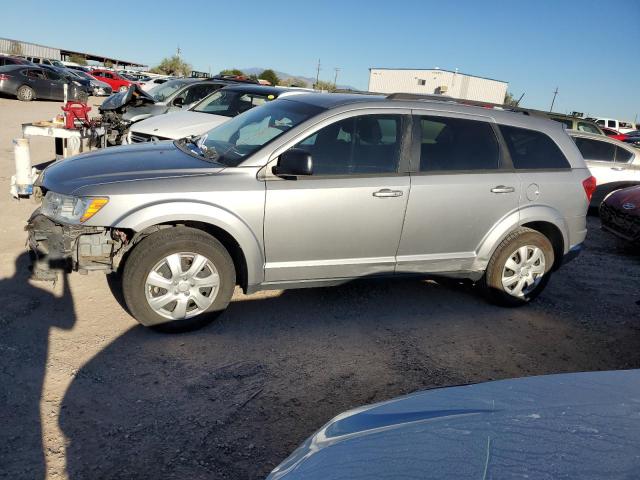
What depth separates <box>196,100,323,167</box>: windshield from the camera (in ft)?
14.6

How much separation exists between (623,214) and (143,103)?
338 inches

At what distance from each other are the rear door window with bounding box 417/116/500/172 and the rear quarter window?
186 mm

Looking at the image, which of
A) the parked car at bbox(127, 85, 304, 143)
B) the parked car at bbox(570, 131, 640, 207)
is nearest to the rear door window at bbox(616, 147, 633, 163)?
the parked car at bbox(570, 131, 640, 207)

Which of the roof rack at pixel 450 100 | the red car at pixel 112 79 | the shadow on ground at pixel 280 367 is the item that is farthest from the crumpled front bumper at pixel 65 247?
the red car at pixel 112 79

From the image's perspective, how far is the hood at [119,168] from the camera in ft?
13.1

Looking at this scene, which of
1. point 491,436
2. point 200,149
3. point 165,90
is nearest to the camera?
point 491,436

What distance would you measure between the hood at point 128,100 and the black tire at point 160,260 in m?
6.72

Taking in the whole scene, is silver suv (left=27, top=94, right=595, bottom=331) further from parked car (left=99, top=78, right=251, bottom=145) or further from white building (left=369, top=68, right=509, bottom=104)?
white building (left=369, top=68, right=509, bottom=104)

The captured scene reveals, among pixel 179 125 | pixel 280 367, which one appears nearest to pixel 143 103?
pixel 179 125

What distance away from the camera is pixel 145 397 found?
336cm

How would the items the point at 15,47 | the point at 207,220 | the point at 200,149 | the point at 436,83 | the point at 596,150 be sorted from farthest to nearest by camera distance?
1. the point at 15,47
2. the point at 436,83
3. the point at 596,150
4. the point at 200,149
5. the point at 207,220

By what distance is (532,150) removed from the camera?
5.26 m

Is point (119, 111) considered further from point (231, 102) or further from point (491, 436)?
point (491, 436)

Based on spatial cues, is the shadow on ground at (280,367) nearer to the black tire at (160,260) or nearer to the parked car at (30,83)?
the black tire at (160,260)
